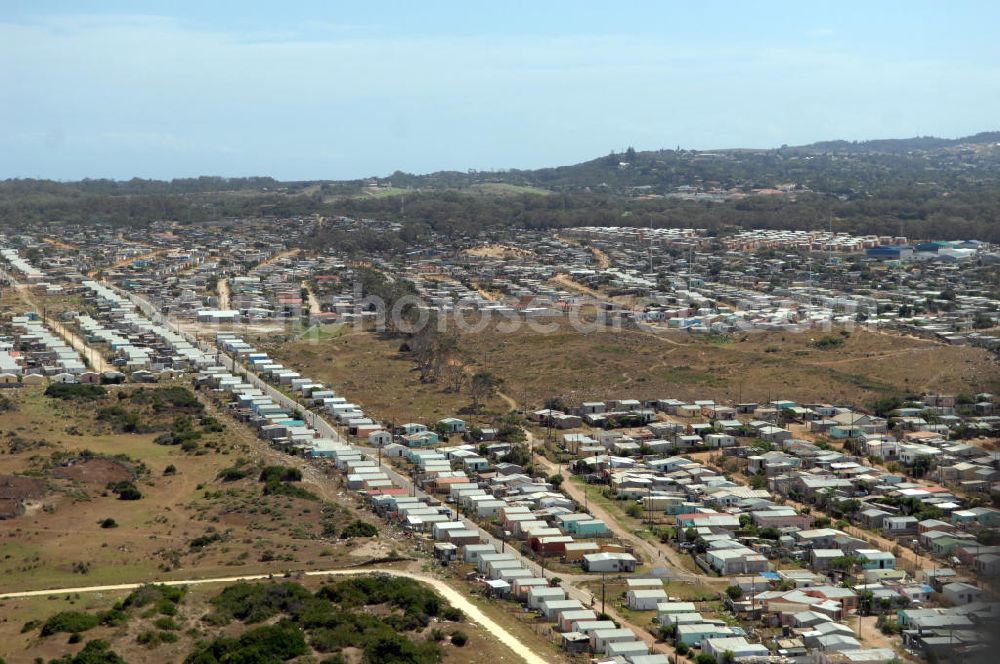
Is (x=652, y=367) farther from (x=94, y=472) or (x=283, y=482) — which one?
(x=94, y=472)

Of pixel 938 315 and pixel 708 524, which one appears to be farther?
pixel 938 315

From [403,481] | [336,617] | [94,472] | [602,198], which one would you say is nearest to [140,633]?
[336,617]

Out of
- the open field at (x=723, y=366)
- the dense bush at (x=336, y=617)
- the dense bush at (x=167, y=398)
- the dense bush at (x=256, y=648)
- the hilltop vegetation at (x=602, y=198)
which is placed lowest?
the open field at (x=723, y=366)

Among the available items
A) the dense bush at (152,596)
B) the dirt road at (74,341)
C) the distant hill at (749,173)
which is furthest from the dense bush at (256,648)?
the distant hill at (749,173)

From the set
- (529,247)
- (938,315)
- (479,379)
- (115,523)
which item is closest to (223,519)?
(115,523)

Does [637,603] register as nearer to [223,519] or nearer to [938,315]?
[223,519]

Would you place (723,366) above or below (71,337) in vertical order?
below

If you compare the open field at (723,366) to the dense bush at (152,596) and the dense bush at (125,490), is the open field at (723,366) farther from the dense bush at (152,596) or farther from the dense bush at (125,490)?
the dense bush at (152,596)

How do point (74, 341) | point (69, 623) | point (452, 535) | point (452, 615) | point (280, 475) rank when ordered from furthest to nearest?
1. point (74, 341)
2. point (280, 475)
3. point (452, 535)
4. point (452, 615)
5. point (69, 623)
